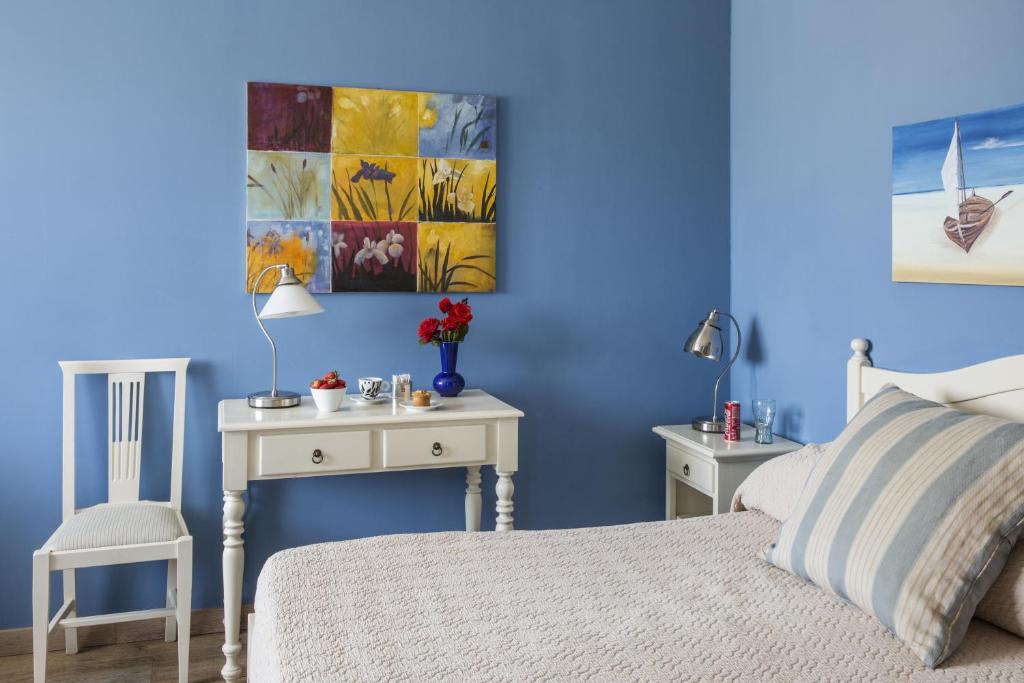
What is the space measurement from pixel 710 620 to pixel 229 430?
150 centimetres

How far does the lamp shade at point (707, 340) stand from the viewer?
3193 mm

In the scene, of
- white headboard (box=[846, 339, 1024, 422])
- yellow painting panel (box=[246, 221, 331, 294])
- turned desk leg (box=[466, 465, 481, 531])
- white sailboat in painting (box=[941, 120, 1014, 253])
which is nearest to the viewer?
white headboard (box=[846, 339, 1024, 422])

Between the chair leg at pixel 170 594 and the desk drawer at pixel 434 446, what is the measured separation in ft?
2.62

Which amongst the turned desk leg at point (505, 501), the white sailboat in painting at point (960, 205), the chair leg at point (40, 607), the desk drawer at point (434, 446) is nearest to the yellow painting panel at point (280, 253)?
the desk drawer at point (434, 446)

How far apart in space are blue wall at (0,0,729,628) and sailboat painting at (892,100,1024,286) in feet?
3.38

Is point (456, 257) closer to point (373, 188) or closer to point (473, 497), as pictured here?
point (373, 188)

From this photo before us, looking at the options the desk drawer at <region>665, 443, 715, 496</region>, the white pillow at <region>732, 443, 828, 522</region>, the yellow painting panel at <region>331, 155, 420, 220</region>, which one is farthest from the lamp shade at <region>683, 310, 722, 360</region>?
the yellow painting panel at <region>331, 155, 420, 220</region>

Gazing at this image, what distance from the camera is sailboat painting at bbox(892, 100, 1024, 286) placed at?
224cm

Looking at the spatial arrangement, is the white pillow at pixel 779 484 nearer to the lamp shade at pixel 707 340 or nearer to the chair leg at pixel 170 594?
the lamp shade at pixel 707 340

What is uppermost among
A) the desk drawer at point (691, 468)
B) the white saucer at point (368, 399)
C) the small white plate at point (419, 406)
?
the white saucer at point (368, 399)

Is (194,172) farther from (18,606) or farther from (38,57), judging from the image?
(18,606)

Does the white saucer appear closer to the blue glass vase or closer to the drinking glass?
the blue glass vase

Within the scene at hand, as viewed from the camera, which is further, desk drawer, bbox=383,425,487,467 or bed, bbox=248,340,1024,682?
desk drawer, bbox=383,425,487,467

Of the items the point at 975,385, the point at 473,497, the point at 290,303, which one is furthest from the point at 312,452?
the point at 975,385
